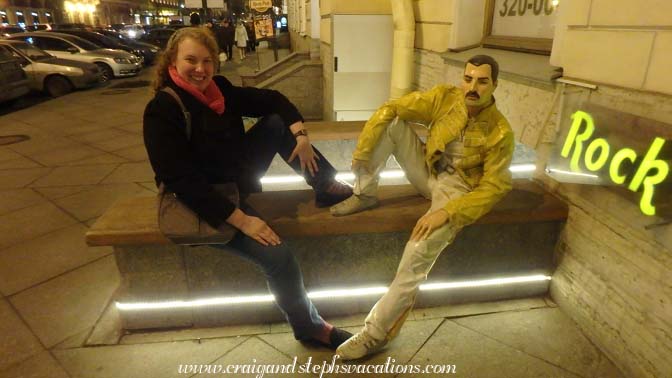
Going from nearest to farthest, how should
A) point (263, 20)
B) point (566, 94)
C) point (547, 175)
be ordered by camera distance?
point (566, 94) < point (547, 175) < point (263, 20)

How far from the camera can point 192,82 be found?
2.46 meters

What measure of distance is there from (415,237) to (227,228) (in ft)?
3.62

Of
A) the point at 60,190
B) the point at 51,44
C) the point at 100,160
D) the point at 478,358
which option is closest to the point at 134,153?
the point at 100,160

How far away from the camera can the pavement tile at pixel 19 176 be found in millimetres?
5727

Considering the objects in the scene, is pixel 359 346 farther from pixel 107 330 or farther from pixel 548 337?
pixel 107 330

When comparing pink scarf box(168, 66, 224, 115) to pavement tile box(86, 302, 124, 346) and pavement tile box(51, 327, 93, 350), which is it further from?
pavement tile box(51, 327, 93, 350)

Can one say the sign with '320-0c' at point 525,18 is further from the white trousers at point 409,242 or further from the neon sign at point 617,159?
the white trousers at point 409,242

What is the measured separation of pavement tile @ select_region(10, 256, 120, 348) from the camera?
117 inches

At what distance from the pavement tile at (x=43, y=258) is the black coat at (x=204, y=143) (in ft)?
6.39

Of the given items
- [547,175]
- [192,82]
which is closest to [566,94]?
[547,175]

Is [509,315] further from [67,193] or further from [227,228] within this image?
[67,193]

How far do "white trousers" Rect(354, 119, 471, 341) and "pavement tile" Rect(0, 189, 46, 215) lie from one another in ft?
14.5

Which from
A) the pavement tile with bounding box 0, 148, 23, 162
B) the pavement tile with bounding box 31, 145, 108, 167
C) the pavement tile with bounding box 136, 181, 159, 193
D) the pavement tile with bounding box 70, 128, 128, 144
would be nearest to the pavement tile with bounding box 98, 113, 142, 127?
the pavement tile with bounding box 70, 128, 128, 144

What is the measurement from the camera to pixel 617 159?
2.35 m
